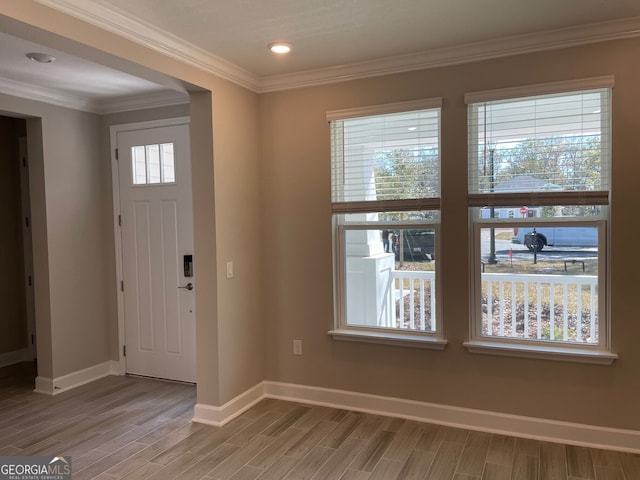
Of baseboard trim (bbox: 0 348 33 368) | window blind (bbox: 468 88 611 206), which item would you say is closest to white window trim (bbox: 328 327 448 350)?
window blind (bbox: 468 88 611 206)

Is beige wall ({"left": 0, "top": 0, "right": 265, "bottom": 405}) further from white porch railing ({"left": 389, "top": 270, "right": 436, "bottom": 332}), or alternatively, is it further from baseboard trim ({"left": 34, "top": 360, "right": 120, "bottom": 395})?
baseboard trim ({"left": 34, "top": 360, "right": 120, "bottom": 395})

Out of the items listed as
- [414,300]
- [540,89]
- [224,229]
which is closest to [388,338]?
[414,300]

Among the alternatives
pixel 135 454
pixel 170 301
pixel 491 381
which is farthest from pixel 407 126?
pixel 135 454

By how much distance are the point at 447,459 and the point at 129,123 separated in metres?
3.84

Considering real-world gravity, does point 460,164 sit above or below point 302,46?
below

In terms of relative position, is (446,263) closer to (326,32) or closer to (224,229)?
(224,229)

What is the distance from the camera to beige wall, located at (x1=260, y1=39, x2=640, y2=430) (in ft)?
9.45

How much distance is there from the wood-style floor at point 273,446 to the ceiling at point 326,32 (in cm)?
250

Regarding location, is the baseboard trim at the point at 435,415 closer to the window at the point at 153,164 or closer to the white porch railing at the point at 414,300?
the white porch railing at the point at 414,300

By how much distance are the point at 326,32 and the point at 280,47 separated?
0.36 meters

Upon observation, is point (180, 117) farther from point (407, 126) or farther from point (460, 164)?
point (460, 164)

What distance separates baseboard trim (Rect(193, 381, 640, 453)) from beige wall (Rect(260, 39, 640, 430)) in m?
0.05

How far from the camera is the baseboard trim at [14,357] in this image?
4980 millimetres

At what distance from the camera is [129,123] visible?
4441mm
